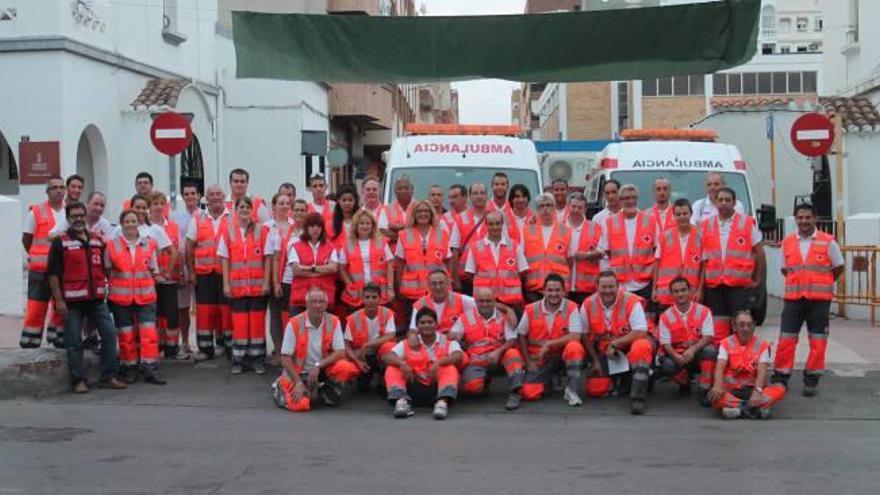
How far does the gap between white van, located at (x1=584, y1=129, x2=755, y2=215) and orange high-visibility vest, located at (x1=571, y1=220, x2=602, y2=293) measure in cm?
276

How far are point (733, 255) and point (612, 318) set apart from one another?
4.37 ft

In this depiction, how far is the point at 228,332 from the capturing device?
11773 mm

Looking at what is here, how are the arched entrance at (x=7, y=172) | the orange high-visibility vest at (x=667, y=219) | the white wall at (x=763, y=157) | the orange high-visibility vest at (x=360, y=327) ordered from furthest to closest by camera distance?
the white wall at (x=763, y=157), the arched entrance at (x=7, y=172), the orange high-visibility vest at (x=667, y=219), the orange high-visibility vest at (x=360, y=327)

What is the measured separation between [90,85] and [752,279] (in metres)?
12.1

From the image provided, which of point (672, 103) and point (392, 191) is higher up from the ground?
point (672, 103)

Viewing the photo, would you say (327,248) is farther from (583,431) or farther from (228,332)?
(583,431)

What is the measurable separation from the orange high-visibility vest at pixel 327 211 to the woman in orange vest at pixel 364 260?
345 millimetres

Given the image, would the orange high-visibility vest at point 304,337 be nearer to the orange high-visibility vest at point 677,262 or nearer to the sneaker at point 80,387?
the sneaker at point 80,387

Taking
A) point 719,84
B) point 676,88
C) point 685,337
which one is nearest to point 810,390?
point 685,337

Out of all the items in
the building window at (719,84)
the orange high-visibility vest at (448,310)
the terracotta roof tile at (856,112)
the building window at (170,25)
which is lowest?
the orange high-visibility vest at (448,310)

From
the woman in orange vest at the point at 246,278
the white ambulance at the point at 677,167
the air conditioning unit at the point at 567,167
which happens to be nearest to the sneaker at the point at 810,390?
the white ambulance at the point at 677,167

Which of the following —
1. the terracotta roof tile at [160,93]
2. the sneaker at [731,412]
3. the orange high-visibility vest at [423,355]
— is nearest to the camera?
the sneaker at [731,412]

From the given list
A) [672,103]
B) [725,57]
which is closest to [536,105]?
[672,103]

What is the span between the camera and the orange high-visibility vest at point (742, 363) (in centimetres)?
956
